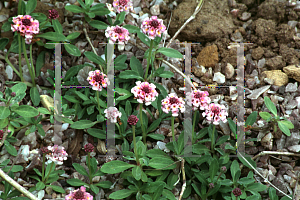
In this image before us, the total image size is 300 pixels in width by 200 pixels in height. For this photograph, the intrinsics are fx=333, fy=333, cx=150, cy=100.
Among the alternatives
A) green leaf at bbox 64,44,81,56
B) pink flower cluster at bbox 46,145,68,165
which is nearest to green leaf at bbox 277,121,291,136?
pink flower cluster at bbox 46,145,68,165

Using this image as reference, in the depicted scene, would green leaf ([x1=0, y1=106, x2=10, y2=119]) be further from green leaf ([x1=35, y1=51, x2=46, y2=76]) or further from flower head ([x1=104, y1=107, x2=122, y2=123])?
flower head ([x1=104, y1=107, x2=122, y2=123])

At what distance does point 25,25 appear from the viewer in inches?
101

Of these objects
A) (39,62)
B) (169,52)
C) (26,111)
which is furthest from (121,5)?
(26,111)

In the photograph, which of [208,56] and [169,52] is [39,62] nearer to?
[169,52]

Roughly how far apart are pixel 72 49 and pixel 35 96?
50 cm

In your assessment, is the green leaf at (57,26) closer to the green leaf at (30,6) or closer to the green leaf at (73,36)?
the green leaf at (73,36)

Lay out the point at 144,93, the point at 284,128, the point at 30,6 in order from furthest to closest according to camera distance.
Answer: the point at 30,6 → the point at 284,128 → the point at 144,93

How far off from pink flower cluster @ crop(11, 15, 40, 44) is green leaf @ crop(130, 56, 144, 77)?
794 mm

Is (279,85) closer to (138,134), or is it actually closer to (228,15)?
(228,15)

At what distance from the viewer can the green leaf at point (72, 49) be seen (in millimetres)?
2809

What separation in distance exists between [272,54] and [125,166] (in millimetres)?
1653

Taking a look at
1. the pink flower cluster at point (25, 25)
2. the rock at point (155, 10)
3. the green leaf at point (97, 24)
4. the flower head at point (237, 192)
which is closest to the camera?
the flower head at point (237, 192)

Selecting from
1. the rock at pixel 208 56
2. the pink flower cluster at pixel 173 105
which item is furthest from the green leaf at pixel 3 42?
the rock at pixel 208 56

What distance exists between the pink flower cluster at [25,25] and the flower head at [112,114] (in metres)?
0.84
